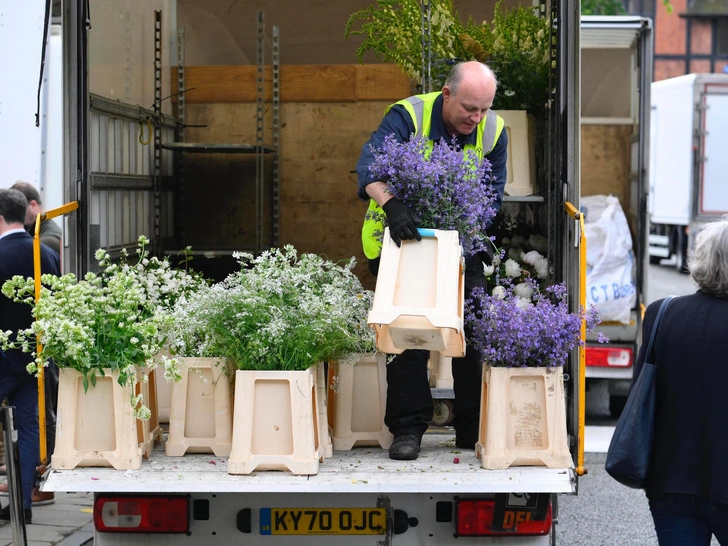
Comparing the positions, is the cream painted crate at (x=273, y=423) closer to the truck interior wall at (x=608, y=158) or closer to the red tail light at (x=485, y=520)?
the red tail light at (x=485, y=520)

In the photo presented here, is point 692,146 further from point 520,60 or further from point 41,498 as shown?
point 41,498

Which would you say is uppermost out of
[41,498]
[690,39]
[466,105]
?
[690,39]

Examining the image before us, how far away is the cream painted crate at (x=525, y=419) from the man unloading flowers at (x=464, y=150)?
333mm

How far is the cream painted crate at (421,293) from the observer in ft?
11.5

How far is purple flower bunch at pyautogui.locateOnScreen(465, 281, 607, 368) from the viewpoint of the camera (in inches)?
148

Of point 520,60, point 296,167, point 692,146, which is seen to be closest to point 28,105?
point 296,167

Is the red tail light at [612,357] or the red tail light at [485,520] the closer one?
the red tail light at [485,520]

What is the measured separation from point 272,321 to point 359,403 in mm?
676

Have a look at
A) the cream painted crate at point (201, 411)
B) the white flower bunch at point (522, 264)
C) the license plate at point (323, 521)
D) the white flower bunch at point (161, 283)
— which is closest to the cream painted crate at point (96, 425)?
the cream painted crate at point (201, 411)

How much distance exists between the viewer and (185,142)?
6418 mm

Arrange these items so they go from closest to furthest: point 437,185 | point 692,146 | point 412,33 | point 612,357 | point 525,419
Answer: point 437,185
point 525,419
point 412,33
point 612,357
point 692,146

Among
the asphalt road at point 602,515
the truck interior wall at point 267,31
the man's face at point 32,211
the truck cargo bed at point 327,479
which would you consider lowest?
the asphalt road at point 602,515

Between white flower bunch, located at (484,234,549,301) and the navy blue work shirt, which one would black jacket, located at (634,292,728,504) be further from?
white flower bunch, located at (484,234,549,301)

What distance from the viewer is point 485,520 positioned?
3.71 m
